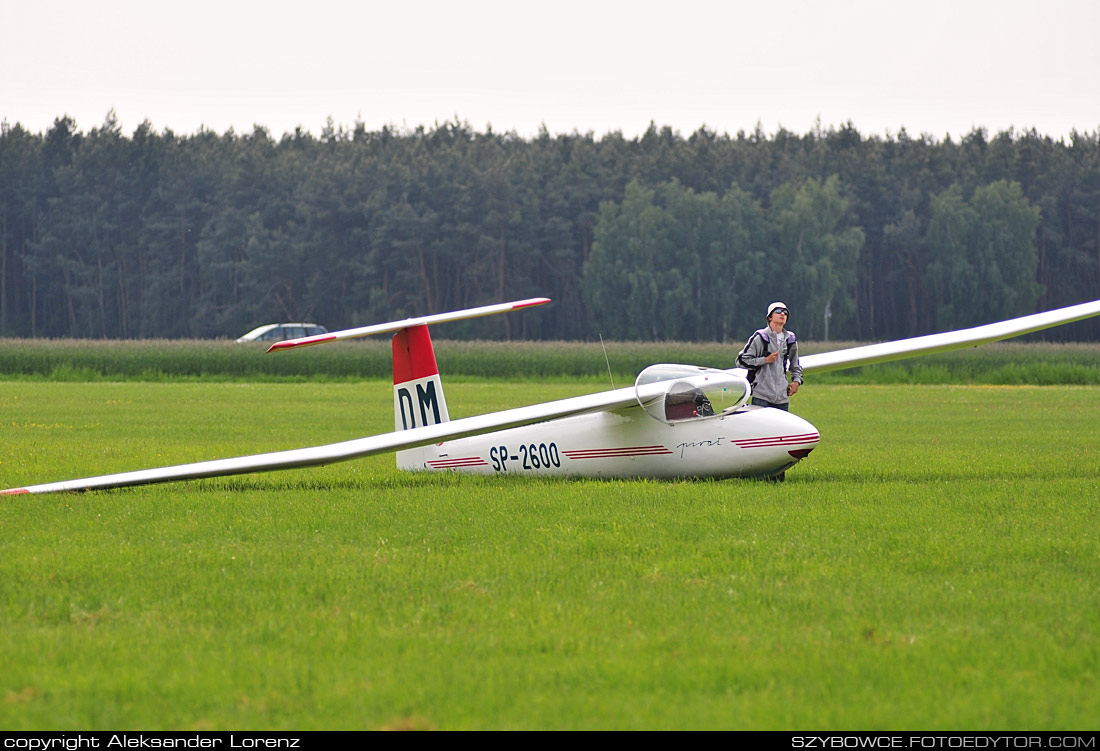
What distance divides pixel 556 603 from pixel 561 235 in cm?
9992

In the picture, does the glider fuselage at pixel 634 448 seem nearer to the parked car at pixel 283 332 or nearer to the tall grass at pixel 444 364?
the tall grass at pixel 444 364

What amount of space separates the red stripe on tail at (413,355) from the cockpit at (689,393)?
2.97 m

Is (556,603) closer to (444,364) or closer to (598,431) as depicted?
(598,431)

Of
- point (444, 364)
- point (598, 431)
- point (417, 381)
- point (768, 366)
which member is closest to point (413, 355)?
point (417, 381)

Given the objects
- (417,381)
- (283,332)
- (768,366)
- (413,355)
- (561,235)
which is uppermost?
(561,235)

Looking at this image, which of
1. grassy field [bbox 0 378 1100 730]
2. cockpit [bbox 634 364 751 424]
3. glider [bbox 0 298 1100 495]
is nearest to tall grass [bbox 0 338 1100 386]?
glider [bbox 0 298 1100 495]

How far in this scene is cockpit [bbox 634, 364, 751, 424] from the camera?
1349 centimetres

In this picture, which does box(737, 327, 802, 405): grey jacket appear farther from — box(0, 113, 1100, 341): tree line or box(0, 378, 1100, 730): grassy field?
box(0, 113, 1100, 341): tree line

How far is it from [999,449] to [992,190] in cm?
9173

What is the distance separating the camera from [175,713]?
5.62 metres

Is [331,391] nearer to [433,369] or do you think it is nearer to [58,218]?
[433,369]

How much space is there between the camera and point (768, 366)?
1420 cm

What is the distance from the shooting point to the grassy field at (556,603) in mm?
5723
